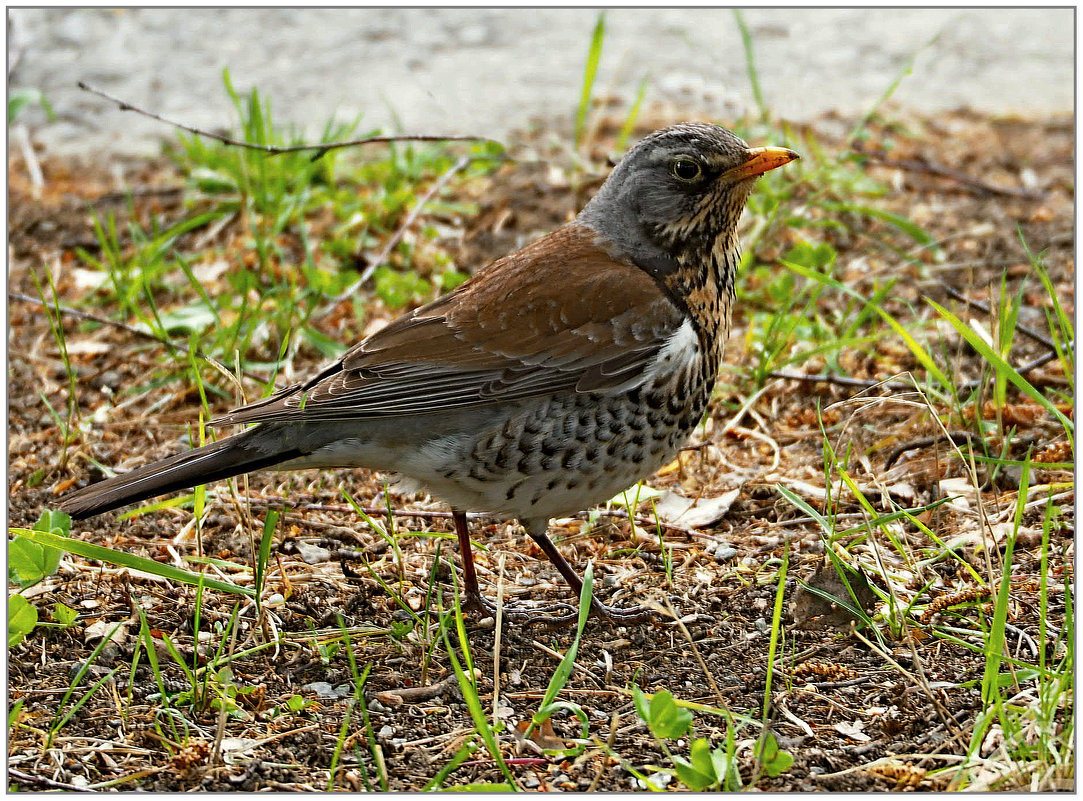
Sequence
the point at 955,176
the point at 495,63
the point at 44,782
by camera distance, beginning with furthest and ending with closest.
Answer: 1. the point at 495,63
2. the point at 955,176
3. the point at 44,782

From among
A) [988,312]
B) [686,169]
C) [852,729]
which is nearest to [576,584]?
[852,729]

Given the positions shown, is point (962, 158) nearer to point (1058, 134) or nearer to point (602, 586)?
point (1058, 134)

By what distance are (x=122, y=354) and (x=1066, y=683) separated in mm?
4118

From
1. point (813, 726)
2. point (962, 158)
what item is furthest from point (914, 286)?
point (813, 726)

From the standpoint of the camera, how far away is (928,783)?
294cm

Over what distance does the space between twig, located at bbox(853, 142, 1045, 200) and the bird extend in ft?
8.40

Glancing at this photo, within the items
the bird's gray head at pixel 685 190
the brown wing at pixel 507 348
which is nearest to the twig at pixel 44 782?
the brown wing at pixel 507 348

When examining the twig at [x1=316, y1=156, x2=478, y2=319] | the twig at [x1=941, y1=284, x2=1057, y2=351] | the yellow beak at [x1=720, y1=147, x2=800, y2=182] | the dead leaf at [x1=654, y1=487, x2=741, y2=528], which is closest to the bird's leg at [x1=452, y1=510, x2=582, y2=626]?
the dead leaf at [x1=654, y1=487, x2=741, y2=528]

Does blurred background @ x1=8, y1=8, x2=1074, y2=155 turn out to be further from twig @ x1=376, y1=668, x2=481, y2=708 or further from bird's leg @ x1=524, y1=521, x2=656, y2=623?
twig @ x1=376, y1=668, x2=481, y2=708

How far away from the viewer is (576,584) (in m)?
4.02

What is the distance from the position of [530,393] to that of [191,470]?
1.05 m

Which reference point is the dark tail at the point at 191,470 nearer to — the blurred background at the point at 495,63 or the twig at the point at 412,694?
the twig at the point at 412,694

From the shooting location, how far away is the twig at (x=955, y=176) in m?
6.33

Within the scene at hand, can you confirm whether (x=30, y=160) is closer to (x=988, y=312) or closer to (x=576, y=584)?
(x=576, y=584)
